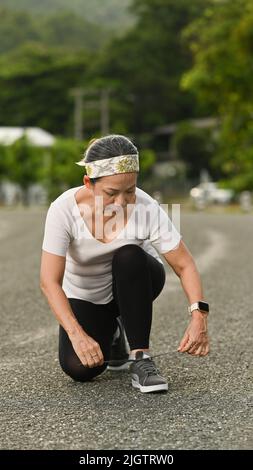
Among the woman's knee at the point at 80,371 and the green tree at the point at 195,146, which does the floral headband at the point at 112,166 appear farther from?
the green tree at the point at 195,146

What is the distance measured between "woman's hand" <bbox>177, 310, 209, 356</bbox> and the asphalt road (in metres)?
0.24

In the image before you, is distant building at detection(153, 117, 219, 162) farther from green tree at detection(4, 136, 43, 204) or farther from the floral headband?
the floral headband

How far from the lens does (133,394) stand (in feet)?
15.0

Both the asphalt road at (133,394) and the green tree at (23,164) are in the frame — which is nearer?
the asphalt road at (133,394)

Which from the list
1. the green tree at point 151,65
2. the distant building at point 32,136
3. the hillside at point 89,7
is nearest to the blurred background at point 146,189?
the green tree at point 151,65

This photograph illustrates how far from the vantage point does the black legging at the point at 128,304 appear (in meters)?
4.54

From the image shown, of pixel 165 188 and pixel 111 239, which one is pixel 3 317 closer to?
pixel 111 239

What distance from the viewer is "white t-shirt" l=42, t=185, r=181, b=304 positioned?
Answer: 4512 mm

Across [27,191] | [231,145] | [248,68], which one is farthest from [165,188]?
[248,68]

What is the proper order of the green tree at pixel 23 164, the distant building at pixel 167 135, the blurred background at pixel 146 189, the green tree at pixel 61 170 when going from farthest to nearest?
1. the distant building at pixel 167 135
2. the green tree at pixel 23 164
3. the green tree at pixel 61 170
4. the blurred background at pixel 146 189

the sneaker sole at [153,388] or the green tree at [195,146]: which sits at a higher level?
the sneaker sole at [153,388]

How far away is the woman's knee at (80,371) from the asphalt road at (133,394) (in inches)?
1.6

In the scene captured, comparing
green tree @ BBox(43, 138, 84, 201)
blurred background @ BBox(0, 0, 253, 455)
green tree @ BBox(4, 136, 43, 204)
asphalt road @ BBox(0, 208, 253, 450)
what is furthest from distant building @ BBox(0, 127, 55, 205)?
asphalt road @ BBox(0, 208, 253, 450)

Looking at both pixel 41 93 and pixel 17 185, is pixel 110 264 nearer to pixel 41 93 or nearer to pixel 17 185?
pixel 17 185
